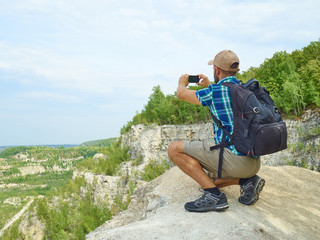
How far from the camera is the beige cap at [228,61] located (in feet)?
11.4

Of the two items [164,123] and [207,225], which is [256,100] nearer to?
[207,225]

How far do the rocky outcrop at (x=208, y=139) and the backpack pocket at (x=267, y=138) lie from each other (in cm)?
283

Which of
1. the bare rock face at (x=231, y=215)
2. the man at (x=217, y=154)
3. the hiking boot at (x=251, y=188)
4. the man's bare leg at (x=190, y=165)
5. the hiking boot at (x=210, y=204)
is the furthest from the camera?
the hiking boot at (x=251, y=188)

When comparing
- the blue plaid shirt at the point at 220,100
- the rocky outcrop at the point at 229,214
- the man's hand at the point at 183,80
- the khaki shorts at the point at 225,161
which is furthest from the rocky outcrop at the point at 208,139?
the blue plaid shirt at the point at 220,100

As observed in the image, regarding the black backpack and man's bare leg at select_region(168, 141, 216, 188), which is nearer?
the black backpack

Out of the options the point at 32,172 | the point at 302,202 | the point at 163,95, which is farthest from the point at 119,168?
the point at 32,172

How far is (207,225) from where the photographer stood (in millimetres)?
3334

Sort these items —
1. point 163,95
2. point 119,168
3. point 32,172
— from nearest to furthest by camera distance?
point 119,168 → point 163,95 → point 32,172

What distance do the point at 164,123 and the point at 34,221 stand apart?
29.8 ft

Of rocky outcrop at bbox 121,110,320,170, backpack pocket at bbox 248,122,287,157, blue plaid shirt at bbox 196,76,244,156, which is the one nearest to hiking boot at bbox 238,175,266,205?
blue plaid shirt at bbox 196,76,244,156

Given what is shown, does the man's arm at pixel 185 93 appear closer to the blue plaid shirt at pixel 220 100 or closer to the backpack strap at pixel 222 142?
the blue plaid shirt at pixel 220 100

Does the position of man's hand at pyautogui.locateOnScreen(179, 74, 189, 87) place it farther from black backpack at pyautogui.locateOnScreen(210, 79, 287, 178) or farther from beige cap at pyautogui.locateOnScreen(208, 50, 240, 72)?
black backpack at pyautogui.locateOnScreen(210, 79, 287, 178)

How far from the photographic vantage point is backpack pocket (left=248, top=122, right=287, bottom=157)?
3123mm

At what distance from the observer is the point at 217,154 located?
3619 mm
